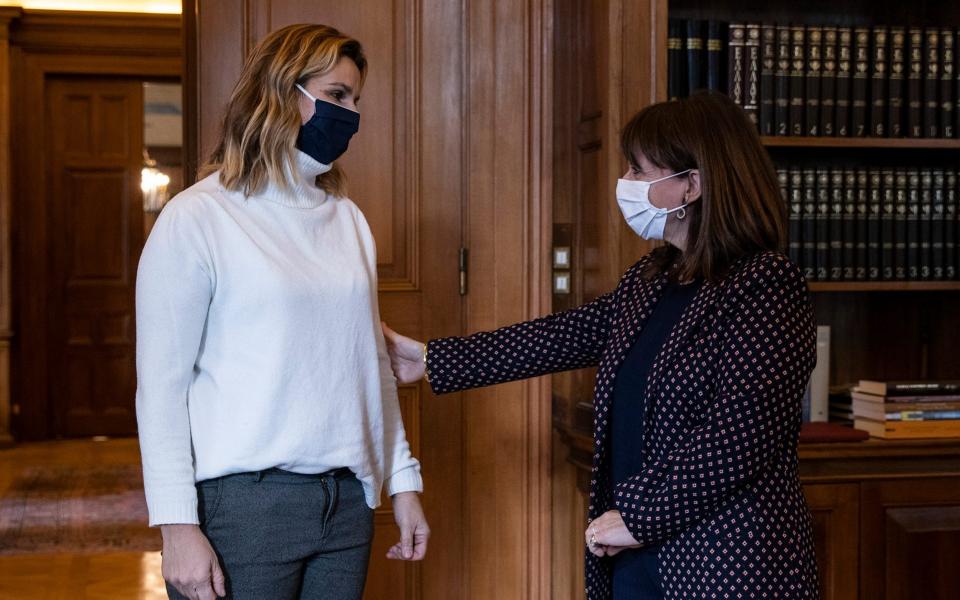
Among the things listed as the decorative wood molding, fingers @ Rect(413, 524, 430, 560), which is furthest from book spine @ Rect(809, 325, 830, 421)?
the decorative wood molding

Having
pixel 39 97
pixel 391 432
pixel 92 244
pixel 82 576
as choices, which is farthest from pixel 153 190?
pixel 391 432

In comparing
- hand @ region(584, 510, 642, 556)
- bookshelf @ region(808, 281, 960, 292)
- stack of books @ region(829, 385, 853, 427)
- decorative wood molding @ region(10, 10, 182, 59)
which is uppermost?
decorative wood molding @ region(10, 10, 182, 59)

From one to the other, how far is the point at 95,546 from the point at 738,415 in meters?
4.32

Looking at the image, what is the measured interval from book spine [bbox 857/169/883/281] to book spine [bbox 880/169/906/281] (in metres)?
0.01

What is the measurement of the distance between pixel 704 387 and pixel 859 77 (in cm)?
161

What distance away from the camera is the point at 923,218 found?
318 cm

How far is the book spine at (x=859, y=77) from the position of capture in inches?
122

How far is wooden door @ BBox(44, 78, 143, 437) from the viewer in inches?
340

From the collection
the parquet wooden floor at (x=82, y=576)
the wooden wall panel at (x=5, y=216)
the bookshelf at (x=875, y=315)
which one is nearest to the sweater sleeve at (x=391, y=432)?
the bookshelf at (x=875, y=315)

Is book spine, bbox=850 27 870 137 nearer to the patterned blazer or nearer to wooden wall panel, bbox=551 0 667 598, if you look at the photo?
wooden wall panel, bbox=551 0 667 598

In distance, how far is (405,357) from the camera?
237cm

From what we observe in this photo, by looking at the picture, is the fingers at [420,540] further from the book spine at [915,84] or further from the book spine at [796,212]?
the book spine at [915,84]

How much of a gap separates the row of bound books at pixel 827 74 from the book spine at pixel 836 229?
130mm

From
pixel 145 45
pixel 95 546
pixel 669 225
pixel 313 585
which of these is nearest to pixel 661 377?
pixel 669 225
